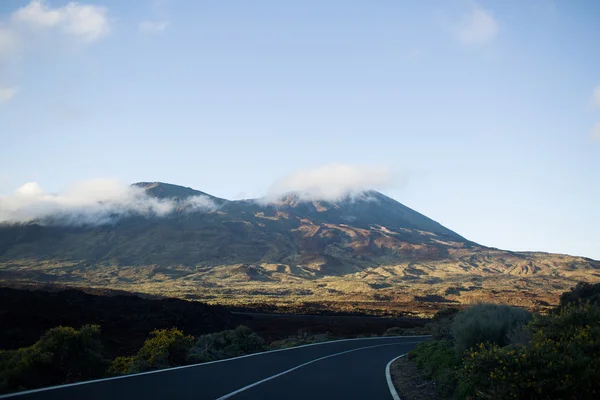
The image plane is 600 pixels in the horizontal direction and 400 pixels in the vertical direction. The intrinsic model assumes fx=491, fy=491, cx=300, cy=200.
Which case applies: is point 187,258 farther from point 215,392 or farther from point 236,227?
point 215,392

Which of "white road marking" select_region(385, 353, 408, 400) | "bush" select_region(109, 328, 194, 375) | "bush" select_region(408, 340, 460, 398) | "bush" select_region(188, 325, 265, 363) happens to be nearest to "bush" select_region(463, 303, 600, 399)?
"bush" select_region(408, 340, 460, 398)

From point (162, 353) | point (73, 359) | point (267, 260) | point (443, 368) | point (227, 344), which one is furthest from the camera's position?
point (267, 260)

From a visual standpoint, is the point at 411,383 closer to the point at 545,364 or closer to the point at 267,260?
the point at 545,364

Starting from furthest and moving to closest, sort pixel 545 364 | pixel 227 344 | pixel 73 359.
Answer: pixel 227 344 < pixel 73 359 < pixel 545 364

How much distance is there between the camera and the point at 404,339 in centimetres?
3566

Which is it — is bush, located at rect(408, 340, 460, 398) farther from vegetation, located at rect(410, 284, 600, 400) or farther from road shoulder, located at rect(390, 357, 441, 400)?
vegetation, located at rect(410, 284, 600, 400)

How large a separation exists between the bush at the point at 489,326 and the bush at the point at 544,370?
4452 mm

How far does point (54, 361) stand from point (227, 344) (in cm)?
953

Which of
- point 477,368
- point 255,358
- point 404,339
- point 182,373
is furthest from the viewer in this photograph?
point 404,339

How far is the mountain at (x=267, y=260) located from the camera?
356 feet

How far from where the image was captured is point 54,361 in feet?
38.5

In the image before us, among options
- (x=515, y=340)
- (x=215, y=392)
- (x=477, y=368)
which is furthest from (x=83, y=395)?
(x=515, y=340)

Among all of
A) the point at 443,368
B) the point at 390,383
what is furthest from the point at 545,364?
the point at 390,383

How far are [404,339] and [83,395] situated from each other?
3081 centimetres
